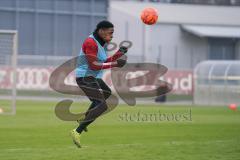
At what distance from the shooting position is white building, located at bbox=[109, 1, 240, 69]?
2304 inches

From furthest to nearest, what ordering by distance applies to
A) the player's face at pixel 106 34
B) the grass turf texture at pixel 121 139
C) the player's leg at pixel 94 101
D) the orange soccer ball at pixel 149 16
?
the orange soccer ball at pixel 149 16 < the player's leg at pixel 94 101 < the player's face at pixel 106 34 < the grass turf texture at pixel 121 139

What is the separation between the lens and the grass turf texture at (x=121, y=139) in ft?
42.2

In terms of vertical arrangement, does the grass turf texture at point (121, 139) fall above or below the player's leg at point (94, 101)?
below

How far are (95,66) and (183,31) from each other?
163 ft

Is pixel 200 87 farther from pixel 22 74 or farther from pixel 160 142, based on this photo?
pixel 160 142

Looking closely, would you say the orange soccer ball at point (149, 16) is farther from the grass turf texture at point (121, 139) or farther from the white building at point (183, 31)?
the white building at point (183, 31)

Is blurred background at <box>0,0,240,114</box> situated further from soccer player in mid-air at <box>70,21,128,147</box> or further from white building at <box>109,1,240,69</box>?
soccer player in mid-air at <box>70,21,128,147</box>

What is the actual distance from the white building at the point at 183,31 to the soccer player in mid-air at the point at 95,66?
41.8 meters

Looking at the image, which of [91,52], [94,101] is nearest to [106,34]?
[91,52]

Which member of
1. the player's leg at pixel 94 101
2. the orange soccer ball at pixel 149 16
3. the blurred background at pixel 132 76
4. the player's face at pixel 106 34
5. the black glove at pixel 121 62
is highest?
the orange soccer ball at pixel 149 16

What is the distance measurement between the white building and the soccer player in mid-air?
41809mm

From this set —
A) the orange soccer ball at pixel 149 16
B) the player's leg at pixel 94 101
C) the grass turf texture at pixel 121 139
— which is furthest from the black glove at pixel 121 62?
the orange soccer ball at pixel 149 16

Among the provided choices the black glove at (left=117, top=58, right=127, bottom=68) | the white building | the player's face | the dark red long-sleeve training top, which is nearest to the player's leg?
the dark red long-sleeve training top

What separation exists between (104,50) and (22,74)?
1201 inches
